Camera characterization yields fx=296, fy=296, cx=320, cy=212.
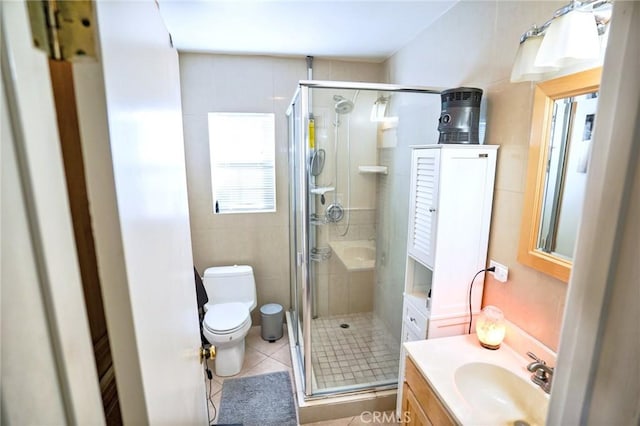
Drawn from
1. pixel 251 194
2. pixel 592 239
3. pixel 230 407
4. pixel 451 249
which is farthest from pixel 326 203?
pixel 592 239

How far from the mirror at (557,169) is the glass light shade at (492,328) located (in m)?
0.28

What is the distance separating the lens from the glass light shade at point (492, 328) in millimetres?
1366

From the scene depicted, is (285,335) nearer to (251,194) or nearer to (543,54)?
(251,194)

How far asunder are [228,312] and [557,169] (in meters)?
2.38

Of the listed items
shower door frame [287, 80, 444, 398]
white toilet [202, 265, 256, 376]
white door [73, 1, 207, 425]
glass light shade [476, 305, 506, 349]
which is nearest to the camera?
white door [73, 1, 207, 425]

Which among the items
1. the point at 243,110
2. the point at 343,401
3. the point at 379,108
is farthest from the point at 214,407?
the point at 379,108

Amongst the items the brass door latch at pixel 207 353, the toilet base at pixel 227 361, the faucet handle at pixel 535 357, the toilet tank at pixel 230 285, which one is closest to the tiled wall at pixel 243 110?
the toilet tank at pixel 230 285

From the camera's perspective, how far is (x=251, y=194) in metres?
2.80

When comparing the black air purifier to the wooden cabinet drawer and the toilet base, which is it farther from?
the toilet base

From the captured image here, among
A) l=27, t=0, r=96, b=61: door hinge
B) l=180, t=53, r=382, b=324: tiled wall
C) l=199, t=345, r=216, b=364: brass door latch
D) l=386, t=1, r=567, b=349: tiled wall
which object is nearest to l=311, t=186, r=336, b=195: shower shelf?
l=180, t=53, r=382, b=324: tiled wall

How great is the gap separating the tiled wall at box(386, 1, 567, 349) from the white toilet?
1.76 metres

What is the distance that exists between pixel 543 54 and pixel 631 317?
1074mm

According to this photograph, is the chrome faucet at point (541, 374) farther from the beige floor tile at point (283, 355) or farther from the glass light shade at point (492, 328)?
the beige floor tile at point (283, 355)

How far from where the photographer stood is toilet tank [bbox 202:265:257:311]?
2627 mm
